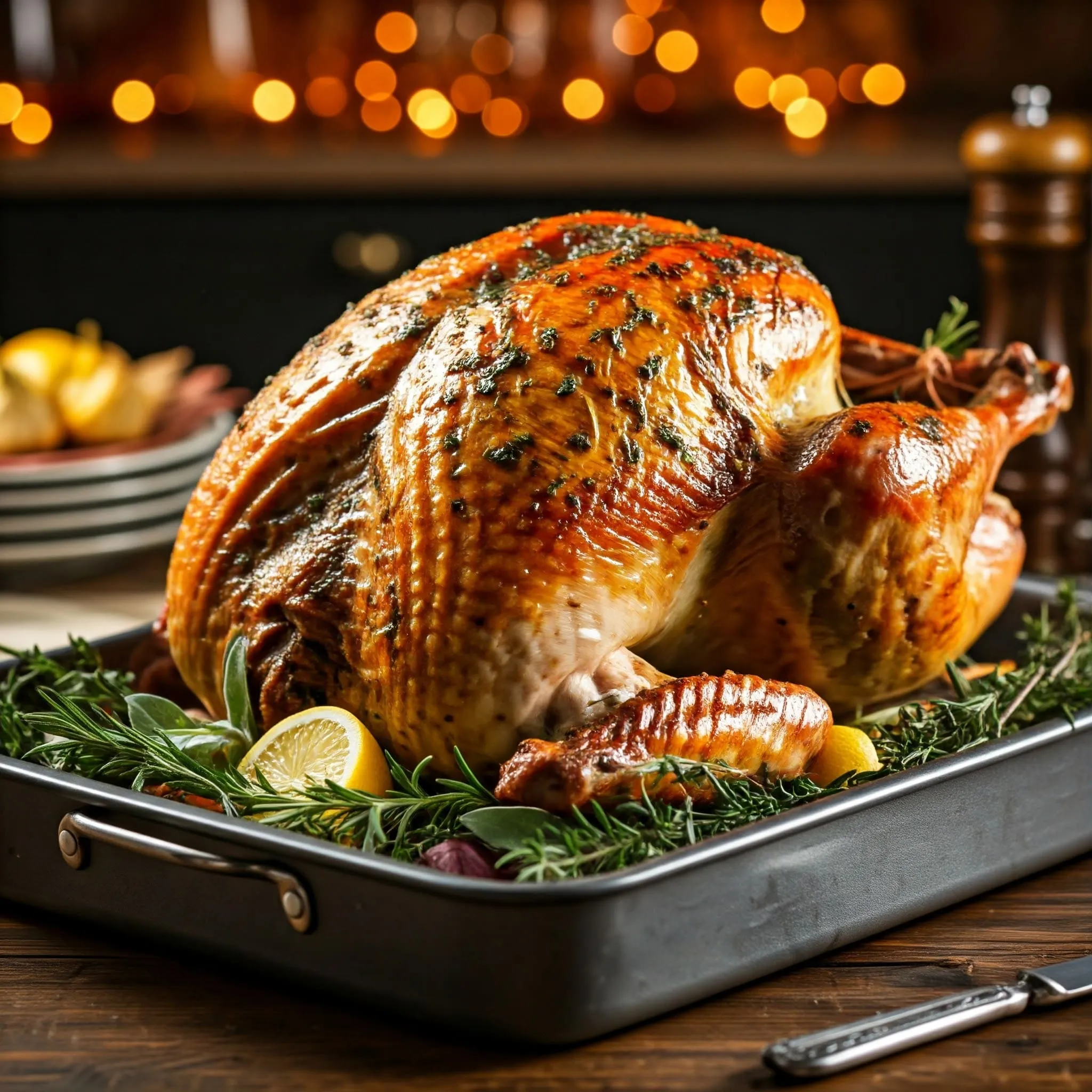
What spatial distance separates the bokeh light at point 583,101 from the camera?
5.17 meters

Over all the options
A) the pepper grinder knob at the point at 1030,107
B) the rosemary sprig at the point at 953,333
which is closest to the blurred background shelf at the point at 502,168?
the pepper grinder knob at the point at 1030,107

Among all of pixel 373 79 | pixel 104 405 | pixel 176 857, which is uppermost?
pixel 373 79

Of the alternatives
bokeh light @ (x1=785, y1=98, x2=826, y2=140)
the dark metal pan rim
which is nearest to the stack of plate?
the dark metal pan rim

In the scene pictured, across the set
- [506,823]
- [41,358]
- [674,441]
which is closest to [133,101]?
[41,358]

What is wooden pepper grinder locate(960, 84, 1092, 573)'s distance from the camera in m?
2.48

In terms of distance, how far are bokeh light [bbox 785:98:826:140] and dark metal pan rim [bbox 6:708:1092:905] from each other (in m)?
3.79

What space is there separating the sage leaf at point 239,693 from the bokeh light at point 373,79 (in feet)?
12.5

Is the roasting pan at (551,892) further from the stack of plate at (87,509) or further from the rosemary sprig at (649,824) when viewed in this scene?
the stack of plate at (87,509)

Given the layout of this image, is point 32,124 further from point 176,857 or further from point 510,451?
point 176,857

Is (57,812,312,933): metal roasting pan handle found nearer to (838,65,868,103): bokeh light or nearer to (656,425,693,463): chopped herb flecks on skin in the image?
(656,425,693,463): chopped herb flecks on skin

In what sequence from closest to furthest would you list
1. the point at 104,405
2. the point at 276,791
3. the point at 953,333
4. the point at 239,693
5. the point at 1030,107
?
the point at 276,791
the point at 239,693
the point at 953,333
the point at 1030,107
the point at 104,405

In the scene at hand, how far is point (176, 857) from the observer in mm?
1392

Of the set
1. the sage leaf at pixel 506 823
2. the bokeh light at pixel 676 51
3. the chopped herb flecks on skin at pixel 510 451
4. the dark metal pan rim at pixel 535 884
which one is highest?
the chopped herb flecks on skin at pixel 510 451

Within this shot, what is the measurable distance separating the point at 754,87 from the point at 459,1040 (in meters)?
4.34
